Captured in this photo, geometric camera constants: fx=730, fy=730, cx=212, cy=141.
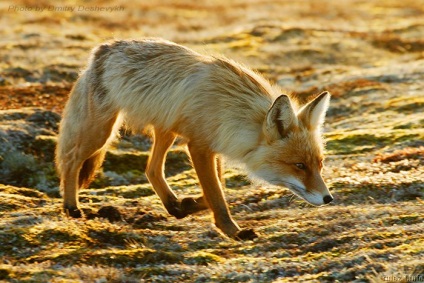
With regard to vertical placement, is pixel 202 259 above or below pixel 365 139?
above

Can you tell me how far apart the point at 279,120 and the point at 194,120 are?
1500 mm

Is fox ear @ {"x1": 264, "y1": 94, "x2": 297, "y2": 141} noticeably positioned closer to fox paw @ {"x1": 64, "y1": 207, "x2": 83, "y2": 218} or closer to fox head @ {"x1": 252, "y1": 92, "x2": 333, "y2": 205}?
fox head @ {"x1": 252, "y1": 92, "x2": 333, "y2": 205}

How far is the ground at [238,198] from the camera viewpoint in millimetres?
10195

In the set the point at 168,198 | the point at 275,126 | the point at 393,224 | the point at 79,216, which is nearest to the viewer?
the point at 275,126

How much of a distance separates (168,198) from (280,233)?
8.45 ft

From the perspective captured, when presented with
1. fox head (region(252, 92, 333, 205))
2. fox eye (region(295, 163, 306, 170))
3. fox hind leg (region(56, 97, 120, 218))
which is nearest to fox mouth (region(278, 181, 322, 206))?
fox head (region(252, 92, 333, 205))

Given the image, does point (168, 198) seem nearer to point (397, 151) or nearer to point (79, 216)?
point (79, 216)

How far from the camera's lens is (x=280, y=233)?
12055 millimetres

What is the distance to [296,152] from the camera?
1131 centimetres

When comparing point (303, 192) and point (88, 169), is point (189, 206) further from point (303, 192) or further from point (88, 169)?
point (303, 192)

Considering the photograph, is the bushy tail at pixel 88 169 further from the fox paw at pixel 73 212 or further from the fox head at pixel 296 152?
the fox head at pixel 296 152

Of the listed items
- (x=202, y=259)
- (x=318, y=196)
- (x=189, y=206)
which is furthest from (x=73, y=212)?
(x=318, y=196)

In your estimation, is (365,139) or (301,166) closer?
(301,166)

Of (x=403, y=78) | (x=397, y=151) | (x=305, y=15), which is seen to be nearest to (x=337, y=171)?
(x=397, y=151)
